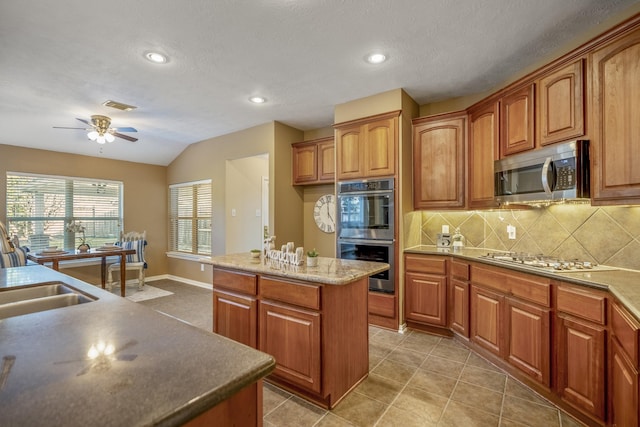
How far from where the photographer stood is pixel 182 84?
3.21 metres

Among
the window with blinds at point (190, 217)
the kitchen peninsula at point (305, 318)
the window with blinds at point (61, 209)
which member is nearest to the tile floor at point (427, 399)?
the kitchen peninsula at point (305, 318)

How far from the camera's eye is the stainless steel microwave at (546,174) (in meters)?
2.04

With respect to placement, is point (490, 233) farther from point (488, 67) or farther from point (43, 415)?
point (43, 415)

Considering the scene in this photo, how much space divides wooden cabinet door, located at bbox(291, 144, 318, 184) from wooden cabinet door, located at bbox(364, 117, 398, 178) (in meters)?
1.07

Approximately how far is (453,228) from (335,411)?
2524 millimetres

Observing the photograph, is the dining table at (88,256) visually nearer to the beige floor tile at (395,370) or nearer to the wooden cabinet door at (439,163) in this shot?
the beige floor tile at (395,370)

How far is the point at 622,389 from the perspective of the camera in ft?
4.92

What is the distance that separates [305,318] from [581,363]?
5.74ft

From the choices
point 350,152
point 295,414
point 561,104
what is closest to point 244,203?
point 350,152

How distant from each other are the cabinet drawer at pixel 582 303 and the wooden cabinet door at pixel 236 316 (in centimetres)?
214

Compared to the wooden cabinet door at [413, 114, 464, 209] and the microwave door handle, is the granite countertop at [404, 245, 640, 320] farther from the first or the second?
the wooden cabinet door at [413, 114, 464, 209]

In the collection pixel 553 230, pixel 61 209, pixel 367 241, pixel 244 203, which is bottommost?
pixel 367 241

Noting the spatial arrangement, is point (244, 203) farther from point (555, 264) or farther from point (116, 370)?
point (116, 370)

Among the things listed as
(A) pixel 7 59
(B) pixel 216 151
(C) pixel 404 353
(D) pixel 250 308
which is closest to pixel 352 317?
(D) pixel 250 308
